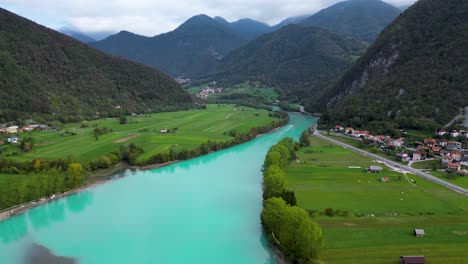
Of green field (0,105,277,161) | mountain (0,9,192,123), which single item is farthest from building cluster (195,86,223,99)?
green field (0,105,277,161)

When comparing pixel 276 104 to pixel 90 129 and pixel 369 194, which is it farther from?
pixel 369 194

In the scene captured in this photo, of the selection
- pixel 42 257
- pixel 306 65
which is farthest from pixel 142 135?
pixel 306 65

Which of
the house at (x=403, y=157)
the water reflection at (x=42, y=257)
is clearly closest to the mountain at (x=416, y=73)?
the house at (x=403, y=157)

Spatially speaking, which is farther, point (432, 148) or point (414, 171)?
point (432, 148)

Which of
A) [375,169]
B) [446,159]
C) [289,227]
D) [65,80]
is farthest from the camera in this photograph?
[65,80]

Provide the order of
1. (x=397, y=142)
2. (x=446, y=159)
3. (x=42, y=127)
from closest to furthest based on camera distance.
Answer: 1. (x=446, y=159)
2. (x=397, y=142)
3. (x=42, y=127)

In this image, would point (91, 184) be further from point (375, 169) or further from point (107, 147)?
point (375, 169)

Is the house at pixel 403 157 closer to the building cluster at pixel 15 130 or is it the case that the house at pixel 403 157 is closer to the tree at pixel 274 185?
the tree at pixel 274 185

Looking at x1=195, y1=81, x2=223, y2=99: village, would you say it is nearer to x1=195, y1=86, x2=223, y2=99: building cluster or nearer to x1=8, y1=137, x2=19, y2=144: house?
x1=195, y1=86, x2=223, y2=99: building cluster
